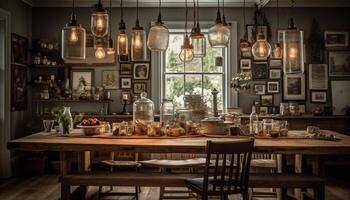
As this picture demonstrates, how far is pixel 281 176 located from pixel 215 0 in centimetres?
375

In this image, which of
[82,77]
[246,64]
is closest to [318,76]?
[246,64]

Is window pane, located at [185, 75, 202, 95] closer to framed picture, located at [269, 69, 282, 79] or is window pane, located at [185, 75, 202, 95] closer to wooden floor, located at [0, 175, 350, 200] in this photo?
framed picture, located at [269, 69, 282, 79]

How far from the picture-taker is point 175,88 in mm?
6902

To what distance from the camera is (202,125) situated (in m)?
3.84

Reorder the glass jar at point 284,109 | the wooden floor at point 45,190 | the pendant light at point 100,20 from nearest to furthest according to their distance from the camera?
the pendant light at point 100,20 < the wooden floor at point 45,190 < the glass jar at point 284,109

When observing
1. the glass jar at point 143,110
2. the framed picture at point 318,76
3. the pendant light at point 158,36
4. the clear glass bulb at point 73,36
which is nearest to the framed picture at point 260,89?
the framed picture at point 318,76

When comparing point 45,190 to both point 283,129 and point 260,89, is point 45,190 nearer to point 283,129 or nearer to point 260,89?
point 283,129

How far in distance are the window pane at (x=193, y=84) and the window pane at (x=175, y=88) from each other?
9 centimetres

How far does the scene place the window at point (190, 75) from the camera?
270 inches

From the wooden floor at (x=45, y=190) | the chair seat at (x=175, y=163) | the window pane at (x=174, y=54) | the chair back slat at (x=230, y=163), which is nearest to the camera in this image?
the chair back slat at (x=230, y=163)

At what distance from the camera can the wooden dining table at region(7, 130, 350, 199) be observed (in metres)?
3.16

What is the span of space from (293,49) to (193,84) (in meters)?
3.43

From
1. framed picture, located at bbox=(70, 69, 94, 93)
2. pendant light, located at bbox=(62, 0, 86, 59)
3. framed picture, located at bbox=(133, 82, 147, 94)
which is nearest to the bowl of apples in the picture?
pendant light, located at bbox=(62, 0, 86, 59)

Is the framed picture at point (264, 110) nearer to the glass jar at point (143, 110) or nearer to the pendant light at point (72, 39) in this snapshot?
the glass jar at point (143, 110)
